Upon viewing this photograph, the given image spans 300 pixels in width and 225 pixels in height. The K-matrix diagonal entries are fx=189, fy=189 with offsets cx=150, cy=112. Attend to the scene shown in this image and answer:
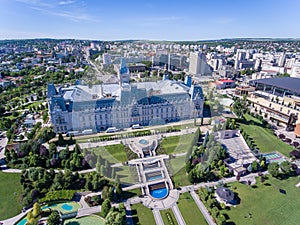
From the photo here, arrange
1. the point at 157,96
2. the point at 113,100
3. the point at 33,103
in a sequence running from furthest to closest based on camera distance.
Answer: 1. the point at 33,103
2. the point at 157,96
3. the point at 113,100

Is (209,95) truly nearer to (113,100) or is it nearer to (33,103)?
(113,100)

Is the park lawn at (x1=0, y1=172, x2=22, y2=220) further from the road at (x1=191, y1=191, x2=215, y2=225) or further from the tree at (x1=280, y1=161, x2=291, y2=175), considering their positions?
the tree at (x1=280, y1=161, x2=291, y2=175)

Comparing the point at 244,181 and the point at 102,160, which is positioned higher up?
the point at 102,160

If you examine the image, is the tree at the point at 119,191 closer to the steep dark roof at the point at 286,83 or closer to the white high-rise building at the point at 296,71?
the steep dark roof at the point at 286,83

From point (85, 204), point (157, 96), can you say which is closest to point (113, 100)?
point (157, 96)

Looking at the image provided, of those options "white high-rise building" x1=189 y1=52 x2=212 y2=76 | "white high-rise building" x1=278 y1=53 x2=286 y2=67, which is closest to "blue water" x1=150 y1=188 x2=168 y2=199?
"white high-rise building" x1=189 y1=52 x2=212 y2=76

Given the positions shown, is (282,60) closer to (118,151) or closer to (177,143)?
→ (177,143)

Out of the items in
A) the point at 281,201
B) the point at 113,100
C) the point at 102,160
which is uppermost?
the point at 113,100
